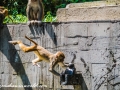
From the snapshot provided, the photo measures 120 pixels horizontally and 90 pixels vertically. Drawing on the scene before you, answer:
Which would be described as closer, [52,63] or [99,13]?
[52,63]

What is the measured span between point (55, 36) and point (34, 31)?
0.61 meters

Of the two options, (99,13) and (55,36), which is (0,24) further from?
(99,13)

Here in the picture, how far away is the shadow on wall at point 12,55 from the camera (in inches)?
417

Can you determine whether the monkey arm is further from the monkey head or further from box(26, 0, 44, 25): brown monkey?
box(26, 0, 44, 25): brown monkey

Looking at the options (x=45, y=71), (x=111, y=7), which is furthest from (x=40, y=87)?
(x=111, y=7)

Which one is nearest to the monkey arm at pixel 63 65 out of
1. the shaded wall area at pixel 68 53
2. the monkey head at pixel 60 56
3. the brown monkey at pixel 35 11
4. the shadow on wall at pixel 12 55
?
the monkey head at pixel 60 56

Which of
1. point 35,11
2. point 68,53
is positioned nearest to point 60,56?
point 68,53

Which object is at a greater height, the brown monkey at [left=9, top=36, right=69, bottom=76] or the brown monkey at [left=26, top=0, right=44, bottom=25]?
the brown monkey at [left=26, top=0, right=44, bottom=25]

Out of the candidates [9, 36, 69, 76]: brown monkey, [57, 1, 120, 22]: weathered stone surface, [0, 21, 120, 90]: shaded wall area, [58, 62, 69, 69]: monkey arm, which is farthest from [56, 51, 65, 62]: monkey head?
[57, 1, 120, 22]: weathered stone surface

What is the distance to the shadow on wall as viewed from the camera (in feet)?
34.7

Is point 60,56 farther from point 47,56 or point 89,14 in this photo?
point 89,14

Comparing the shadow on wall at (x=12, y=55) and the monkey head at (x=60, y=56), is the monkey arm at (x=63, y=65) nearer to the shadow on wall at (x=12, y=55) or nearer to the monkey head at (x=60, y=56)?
the monkey head at (x=60, y=56)

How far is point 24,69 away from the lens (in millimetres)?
10562

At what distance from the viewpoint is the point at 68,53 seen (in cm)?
1009
